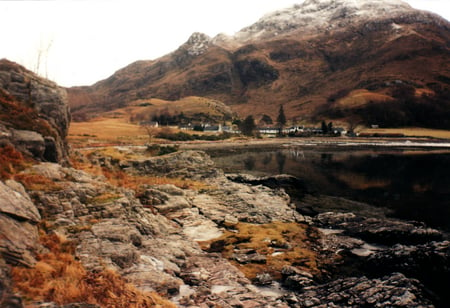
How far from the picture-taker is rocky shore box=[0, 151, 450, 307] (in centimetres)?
1336

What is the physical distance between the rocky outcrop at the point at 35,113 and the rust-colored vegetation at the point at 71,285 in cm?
1059

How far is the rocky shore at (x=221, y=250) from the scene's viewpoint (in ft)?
43.8

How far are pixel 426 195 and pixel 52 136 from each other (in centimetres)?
4732

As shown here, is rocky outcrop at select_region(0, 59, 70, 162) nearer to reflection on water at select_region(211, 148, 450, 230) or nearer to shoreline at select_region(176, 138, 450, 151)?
reflection on water at select_region(211, 148, 450, 230)

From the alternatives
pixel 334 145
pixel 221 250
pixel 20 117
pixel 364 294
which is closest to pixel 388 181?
pixel 221 250

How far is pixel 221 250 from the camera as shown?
21.8m

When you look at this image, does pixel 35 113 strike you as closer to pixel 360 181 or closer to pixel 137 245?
pixel 137 245

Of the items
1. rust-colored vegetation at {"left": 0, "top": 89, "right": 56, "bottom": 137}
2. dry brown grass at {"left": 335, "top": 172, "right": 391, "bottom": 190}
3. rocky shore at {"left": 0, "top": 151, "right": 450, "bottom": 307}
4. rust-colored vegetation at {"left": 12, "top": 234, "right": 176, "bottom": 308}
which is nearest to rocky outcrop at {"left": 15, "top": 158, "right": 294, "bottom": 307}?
rocky shore at {"left": 0, "top": 151, "right": 450, "bottom": 307}

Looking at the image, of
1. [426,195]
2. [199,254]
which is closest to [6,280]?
[199,254]

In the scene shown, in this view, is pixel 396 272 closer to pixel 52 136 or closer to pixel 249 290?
pixel 249 290

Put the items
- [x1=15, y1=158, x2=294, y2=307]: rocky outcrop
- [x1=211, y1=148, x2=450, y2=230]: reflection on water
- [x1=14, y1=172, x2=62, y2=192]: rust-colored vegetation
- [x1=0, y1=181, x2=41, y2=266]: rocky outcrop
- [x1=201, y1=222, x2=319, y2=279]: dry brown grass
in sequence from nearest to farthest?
1. [x1=0, y1=181, x2=41, y2=266]: rocky outcrop
2. [x1=15, y1=158, x2=294, y2=307]: rocky outcrop
3. [x1=14, y1=172, x2=62, y2=192]: rust-colored vegetation
4. [x1=201, y1=222, x2=319, y2=279]: dry brown grass
5. [x1=211, y1=148, x2=450, y2=230]: reflection on water

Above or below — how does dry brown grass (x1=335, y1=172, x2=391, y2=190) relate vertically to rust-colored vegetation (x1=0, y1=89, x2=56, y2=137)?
below

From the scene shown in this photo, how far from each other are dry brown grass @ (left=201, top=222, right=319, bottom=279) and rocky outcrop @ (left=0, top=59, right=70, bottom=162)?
13.7 m

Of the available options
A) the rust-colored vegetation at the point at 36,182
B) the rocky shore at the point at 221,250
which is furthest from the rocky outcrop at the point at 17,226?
the rust-colored vegetation at the point at 36,182
